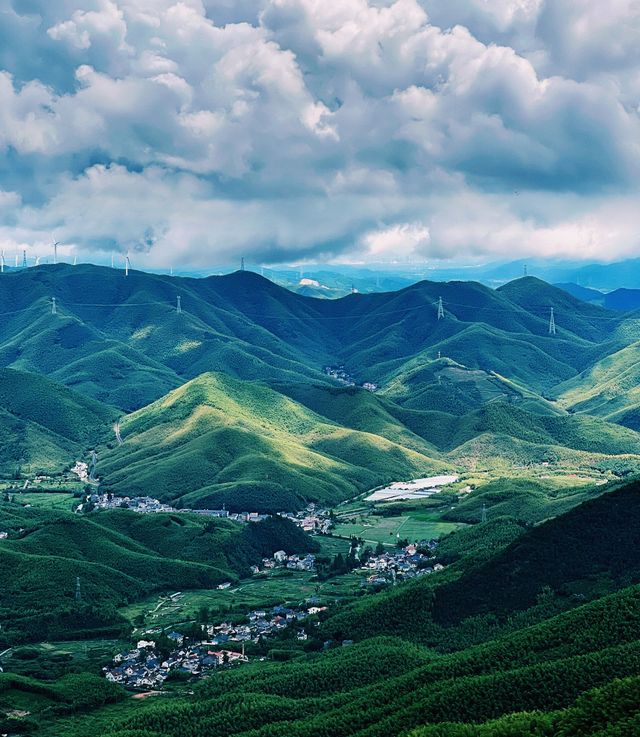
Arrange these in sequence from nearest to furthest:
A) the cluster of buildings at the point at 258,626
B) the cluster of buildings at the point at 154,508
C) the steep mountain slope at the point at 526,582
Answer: the steep mountain slope at the point at 526,582 → the cluster of buildings at the point at 258,626 → the cluster of buildings at the point at 154,508

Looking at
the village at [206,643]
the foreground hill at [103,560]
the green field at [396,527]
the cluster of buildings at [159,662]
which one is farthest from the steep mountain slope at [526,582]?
the green field at [396,527]

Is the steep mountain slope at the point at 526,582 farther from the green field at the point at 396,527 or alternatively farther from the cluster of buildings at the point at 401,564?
the green field at the point at 396,527

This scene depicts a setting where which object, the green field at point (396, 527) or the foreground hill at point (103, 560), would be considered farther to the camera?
the green field at point (396, 527)

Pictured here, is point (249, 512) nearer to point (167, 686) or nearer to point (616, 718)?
point (167, 686)

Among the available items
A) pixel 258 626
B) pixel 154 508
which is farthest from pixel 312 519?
pixel 258 626

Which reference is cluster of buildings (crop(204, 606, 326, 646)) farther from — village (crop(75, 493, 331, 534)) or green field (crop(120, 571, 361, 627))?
village (crop(75, 493, 331, 534))

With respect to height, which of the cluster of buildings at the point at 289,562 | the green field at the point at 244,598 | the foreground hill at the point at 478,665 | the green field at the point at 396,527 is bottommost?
the foreground hill at the point at 478,665

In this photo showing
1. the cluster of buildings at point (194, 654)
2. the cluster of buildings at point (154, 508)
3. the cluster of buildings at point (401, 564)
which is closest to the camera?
the cluster of buildings at point (194, 654)
